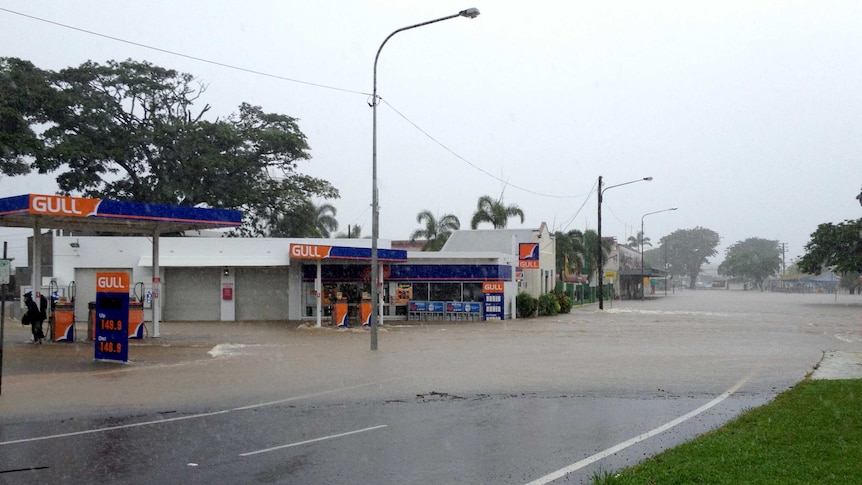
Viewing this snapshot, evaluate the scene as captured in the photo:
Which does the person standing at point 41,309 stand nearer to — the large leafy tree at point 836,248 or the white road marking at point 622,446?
the white road marking at point 622,446

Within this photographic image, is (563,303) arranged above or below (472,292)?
below

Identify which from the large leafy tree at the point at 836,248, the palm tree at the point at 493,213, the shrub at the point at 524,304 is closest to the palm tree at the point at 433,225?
the palm tree at the point at 493,213

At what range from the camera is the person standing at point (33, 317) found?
22406 mm

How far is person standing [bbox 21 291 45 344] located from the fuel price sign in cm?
451

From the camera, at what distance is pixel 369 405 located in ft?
41.5

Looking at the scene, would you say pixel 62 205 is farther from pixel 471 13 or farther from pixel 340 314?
pixel 340 314

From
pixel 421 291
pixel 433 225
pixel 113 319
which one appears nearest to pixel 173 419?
pixel 113 319

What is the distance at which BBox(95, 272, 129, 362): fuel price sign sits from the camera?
18438 mm

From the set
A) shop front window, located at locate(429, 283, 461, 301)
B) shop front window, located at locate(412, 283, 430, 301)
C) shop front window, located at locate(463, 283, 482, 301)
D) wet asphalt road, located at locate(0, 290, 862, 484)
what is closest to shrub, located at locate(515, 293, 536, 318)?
shop front window, located at locate(463, 283, 482, 301)

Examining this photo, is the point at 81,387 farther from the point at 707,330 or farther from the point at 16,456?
the point at 707,330

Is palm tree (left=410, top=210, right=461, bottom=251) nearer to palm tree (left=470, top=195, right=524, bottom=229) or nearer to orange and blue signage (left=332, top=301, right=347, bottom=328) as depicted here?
palm tree (left=470, top=195, right=524, bottom=229)

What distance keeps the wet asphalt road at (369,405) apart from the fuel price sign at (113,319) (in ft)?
1.79

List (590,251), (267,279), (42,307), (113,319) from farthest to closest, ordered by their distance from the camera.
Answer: (590,251), (267,279), (42,307), (113,319)

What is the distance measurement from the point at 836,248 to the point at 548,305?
3390cm
